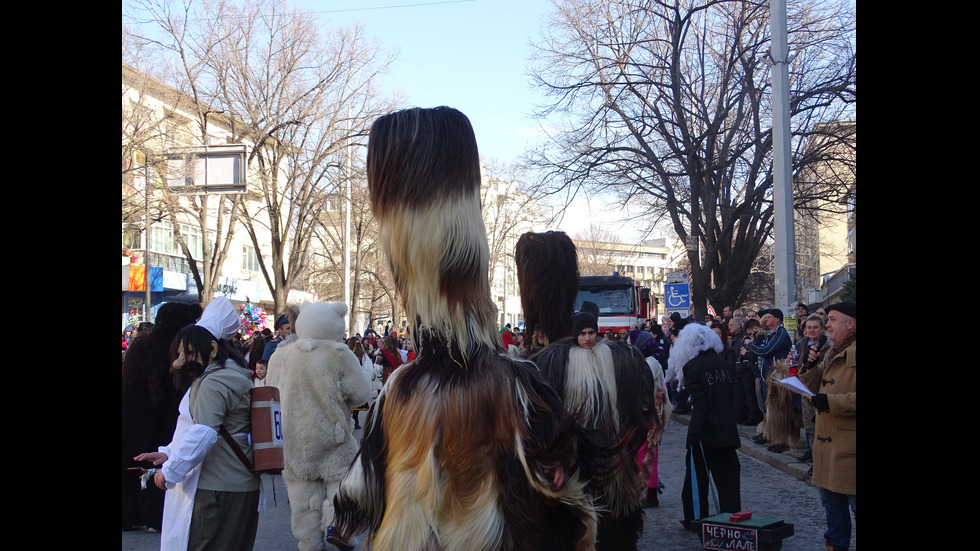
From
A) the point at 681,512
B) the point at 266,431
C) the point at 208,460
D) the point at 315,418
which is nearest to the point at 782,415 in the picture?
the point at 681,512

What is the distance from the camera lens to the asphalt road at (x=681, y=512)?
25.7 feet

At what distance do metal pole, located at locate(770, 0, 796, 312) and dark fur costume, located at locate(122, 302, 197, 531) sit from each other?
33.7 ft

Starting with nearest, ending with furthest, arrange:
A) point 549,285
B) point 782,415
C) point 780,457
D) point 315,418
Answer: point 549,285, point 315,418, point 780,457, point 782,415

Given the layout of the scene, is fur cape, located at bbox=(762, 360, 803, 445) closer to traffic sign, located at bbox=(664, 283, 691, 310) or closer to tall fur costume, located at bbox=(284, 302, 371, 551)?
tall fur costume, located at bbox=(284, 302, 371, 551)

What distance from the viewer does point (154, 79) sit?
2167 centimetres

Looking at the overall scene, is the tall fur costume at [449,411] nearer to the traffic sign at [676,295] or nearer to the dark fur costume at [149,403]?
the dark fur costume at [149,403]

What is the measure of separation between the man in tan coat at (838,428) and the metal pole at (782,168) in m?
8.37

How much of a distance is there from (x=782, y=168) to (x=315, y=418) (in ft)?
34.6

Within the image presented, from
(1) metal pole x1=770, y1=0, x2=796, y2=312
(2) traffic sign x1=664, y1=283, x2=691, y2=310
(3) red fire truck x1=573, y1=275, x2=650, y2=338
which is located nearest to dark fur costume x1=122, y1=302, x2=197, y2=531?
(1) metal pole x1=770, y1=0, x2=796, y2=312

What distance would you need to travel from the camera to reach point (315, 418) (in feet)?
23.5

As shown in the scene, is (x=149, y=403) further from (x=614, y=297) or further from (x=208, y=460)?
(x=614, y=297)
